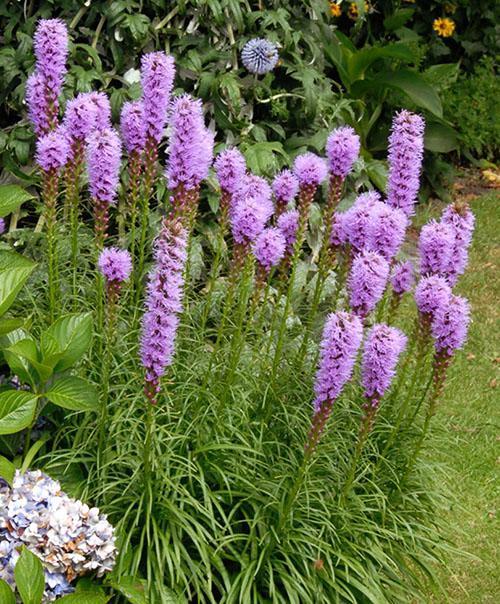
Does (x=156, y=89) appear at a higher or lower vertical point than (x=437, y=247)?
higher

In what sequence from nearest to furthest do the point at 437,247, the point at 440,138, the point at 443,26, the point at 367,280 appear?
the point at 367,280 < the point at 437,247 < the point at 440,138 < the point at 443,26

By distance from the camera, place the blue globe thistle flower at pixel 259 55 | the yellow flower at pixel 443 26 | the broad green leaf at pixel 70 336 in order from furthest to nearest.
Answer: the yellow flower at pixel 443 26 → the blue globe thistle flower at pixel 259 55 → the broad green leaf at pixel 70 336

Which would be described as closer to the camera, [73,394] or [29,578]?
[29,578]

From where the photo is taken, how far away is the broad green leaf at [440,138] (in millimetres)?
7145

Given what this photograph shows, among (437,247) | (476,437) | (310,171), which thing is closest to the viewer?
(437,247)

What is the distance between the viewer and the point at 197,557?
127 inches

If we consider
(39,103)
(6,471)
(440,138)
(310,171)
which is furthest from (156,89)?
(440,138)

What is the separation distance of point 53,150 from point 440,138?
175 inches

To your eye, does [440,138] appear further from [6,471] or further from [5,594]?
[5,594]

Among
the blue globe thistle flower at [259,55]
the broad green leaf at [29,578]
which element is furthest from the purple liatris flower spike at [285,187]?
the blue globe thistle flower at [259,55]

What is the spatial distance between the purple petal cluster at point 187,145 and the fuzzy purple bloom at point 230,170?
0.15ft

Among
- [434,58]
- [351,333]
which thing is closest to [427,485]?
[351,333]

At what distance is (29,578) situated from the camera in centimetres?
270

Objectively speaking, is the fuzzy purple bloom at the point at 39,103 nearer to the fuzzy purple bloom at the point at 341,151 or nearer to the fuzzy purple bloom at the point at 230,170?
the fuzzy purple bloom at the point at 230,170
